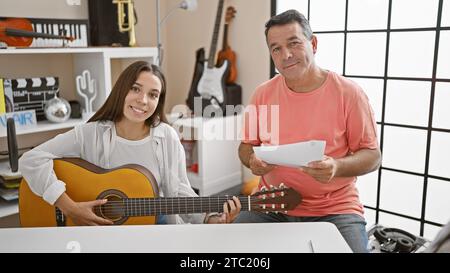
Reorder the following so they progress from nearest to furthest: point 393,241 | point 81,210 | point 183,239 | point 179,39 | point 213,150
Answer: point 183,239 < point 81,210 < point 393,241 < point 213,150 < point 179,39

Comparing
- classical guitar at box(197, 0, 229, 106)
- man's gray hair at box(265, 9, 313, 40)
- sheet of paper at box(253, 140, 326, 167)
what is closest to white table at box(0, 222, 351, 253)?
sheet of paper at box(253, 140, 326, 167)

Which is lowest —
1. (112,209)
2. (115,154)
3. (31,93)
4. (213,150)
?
(213,150)

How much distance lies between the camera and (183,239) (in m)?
0.76

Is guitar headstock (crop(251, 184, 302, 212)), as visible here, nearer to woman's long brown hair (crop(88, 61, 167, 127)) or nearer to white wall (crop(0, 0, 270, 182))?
woman's long brown hair (crop(88, 61, 167, 127))

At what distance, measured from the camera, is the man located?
108cm

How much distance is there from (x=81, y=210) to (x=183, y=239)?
39 cm

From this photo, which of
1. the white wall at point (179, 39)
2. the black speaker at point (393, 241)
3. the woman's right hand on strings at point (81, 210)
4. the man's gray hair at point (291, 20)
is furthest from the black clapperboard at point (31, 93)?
the black speaker at point (393, 241)

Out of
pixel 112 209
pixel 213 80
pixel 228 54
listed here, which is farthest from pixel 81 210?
pixel 228 54

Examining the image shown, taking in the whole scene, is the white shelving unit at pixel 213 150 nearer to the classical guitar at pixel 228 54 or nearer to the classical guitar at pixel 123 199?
the classical guitar at pixel 228 54

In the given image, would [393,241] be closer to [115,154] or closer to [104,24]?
[115,154]

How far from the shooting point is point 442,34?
1602mm

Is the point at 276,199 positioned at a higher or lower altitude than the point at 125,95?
lower

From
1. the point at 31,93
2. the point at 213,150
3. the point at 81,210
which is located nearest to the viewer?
the point at 81,210

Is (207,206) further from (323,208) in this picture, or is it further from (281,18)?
(281,18)
